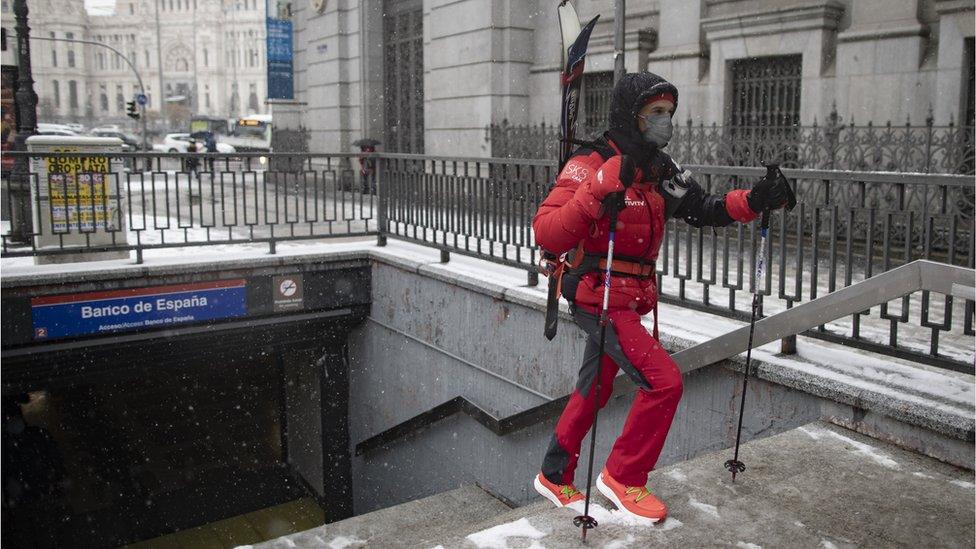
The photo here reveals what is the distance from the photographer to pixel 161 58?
117188 mm

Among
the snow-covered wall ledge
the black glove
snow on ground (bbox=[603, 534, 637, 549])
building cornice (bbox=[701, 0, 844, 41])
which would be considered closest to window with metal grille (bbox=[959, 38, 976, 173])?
building cornice (bbox=[701, 0, 844, 41])

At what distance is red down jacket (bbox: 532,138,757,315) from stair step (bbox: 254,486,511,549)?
3.10 metres

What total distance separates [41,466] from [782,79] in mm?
13082

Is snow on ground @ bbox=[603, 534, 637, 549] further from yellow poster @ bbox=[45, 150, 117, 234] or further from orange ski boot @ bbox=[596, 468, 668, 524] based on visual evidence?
yellow poster @ bbox=[45, 150, 117, 234]

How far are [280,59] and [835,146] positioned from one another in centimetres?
1792

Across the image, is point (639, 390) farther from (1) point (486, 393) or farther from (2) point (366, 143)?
(2) point (366, 143)

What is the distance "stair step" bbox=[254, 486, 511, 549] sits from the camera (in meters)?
6.81

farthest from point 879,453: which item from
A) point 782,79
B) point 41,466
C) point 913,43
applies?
point 41,466

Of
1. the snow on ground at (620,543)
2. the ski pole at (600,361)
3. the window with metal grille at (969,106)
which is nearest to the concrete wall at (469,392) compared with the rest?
the ski pole at (600,361)

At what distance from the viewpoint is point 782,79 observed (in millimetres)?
12500

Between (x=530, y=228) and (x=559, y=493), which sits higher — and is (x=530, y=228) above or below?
above

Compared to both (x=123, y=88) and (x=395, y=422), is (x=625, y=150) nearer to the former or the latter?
(x=395, y=422)

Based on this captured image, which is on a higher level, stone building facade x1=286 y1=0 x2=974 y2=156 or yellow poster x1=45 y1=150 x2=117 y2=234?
stone building facade x1=286 y1=0 x2=974 y2=156

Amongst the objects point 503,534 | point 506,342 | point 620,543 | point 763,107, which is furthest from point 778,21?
point 503,534
